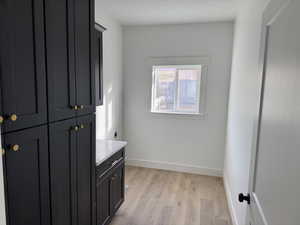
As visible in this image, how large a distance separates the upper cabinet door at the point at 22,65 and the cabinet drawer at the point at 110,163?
2.95 ft

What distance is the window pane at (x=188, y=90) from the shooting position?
3521 millimetres

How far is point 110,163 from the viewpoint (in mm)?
2057

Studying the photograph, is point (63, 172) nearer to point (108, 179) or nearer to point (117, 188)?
point (108, 179)

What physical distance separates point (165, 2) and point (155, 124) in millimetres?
2041

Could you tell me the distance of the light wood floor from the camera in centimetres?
234

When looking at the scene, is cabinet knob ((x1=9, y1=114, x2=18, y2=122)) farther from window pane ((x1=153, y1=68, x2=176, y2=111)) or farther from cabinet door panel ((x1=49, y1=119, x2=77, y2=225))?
window pane ((x1=153, y1=68, x2=176, y2=111))

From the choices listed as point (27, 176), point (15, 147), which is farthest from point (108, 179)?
point (15, 147)

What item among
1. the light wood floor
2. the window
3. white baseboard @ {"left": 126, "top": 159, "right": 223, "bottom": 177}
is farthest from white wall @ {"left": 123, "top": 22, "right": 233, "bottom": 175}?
the light wood floor

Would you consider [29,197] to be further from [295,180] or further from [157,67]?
[157,67]

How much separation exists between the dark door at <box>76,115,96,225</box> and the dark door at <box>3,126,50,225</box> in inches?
13.8

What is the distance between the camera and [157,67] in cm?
363

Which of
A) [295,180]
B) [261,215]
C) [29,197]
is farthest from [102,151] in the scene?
Answer: [295,180]

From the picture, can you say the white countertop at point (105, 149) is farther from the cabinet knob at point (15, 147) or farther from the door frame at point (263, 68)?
the door frame at point (263, 68)

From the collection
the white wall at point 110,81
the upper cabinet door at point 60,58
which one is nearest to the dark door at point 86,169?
the upper cabinet door at point 60,58
